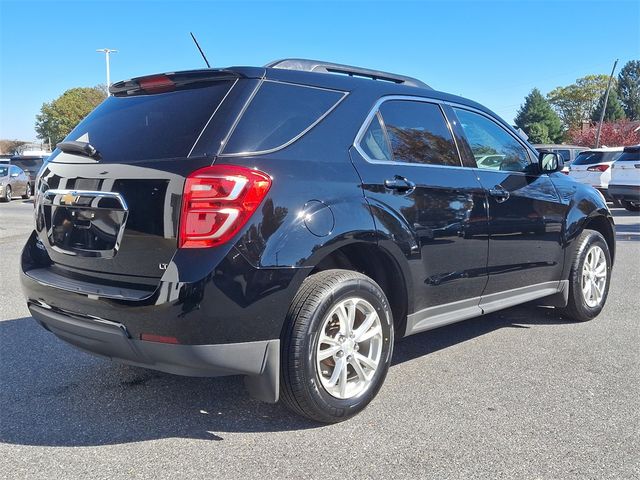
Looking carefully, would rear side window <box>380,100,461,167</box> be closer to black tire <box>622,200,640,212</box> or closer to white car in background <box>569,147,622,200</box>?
black tire <box>622,200,640,212</box>

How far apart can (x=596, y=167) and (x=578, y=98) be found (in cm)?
6864

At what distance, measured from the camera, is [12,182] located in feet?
70.8

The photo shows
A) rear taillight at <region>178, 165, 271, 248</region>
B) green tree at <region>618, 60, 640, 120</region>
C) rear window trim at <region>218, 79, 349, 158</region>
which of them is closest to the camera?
rear taillight at <region>178, 165, 271, 248</region>

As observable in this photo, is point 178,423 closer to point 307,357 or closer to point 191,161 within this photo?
point 307,357

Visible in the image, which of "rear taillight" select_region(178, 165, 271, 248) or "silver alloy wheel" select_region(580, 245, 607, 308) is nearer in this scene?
"rear taillight" select_region(178, 165, 271, 248)

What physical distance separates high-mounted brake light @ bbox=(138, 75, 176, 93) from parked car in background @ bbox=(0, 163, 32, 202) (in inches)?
798

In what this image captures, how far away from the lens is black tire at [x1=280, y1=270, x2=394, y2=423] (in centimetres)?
286

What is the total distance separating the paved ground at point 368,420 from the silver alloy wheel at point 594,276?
0.65 m

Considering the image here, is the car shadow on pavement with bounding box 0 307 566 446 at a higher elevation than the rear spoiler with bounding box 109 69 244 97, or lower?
lower

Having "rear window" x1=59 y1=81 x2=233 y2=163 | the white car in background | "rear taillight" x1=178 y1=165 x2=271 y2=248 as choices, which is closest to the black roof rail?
"rear window" x1=59 y1=81 x2=233 y2=163

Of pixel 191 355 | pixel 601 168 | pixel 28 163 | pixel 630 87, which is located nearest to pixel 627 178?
pixel 601 168

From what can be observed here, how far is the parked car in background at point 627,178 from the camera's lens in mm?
14617

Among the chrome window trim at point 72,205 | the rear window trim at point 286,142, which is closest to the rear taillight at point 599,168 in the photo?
the rear window trim at point 286,142

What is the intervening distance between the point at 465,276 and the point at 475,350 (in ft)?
2.71
